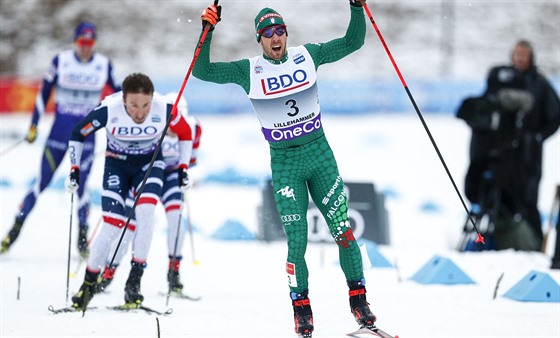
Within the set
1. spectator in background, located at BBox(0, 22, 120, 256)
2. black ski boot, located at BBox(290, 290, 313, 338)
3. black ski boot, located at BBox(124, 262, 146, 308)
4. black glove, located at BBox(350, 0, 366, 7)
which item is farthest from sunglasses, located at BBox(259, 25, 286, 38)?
spectator in background, located at BBox(0, 22, 120, 256)

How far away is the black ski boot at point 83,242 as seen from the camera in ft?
31.7

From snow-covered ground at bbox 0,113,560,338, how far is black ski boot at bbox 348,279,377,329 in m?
0.23

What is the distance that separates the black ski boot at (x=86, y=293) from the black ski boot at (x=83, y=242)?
2.56 metres

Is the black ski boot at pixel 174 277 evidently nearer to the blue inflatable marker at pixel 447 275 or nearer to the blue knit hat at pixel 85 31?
the blue inflatable marker at pixel 447 275

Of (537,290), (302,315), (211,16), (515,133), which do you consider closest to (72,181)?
(211,16)

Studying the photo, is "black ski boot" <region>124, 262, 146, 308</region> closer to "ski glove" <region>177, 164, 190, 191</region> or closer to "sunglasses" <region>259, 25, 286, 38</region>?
"ski glove" <region>177, 164, 190, 191</region>

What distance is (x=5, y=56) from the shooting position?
42.9 m

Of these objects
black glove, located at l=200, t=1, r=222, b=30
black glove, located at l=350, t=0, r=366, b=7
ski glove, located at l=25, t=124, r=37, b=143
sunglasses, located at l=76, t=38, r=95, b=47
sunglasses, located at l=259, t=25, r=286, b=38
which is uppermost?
sunglasses, located at l=76, t=38, r=95, b=47

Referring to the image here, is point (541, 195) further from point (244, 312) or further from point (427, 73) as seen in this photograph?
point (427, 73)

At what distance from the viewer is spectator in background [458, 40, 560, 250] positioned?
36.4 feet

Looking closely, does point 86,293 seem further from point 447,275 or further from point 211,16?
point 447,275

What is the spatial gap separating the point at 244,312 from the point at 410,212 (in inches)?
365

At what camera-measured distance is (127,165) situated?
24.4ft

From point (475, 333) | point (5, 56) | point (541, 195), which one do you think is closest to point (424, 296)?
point (475, 333)
